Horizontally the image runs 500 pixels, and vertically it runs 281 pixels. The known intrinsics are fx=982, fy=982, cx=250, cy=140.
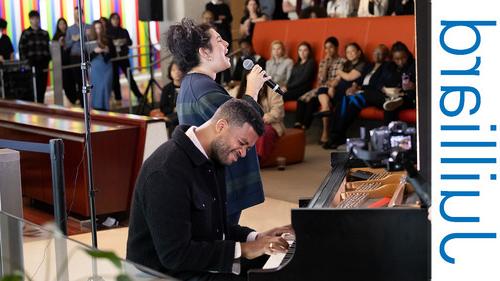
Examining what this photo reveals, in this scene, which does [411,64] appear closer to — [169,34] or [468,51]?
[169,34]

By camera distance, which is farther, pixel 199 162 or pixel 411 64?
pixel 411 64

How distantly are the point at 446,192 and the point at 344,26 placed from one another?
8096 millimetres

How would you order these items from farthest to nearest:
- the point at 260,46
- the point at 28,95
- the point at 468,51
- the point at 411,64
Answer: the point at 28,95, the point at 260,46, the point at 411,64, the point at 468,51

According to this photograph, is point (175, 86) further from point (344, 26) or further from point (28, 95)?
point (28, 95)

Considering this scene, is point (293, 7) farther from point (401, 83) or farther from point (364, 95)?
point (401, 83)

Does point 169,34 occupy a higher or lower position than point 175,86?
higher

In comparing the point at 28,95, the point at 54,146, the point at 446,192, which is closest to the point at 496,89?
the point at 446,192

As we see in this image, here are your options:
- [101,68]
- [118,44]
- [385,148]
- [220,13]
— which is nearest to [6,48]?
[118,44]

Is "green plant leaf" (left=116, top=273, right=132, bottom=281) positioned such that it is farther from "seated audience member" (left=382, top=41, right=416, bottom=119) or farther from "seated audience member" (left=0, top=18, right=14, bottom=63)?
"seated audience member" (left=0, top=18, right=14, bottom=63)

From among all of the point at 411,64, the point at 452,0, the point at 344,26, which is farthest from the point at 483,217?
the point at 344,26

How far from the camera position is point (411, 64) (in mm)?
9367

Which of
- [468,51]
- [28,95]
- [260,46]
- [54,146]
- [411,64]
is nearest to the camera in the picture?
[468,51]

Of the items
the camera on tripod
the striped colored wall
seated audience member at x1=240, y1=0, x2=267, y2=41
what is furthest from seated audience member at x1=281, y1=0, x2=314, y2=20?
the camera on tripod

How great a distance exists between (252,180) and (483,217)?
1813 mm
